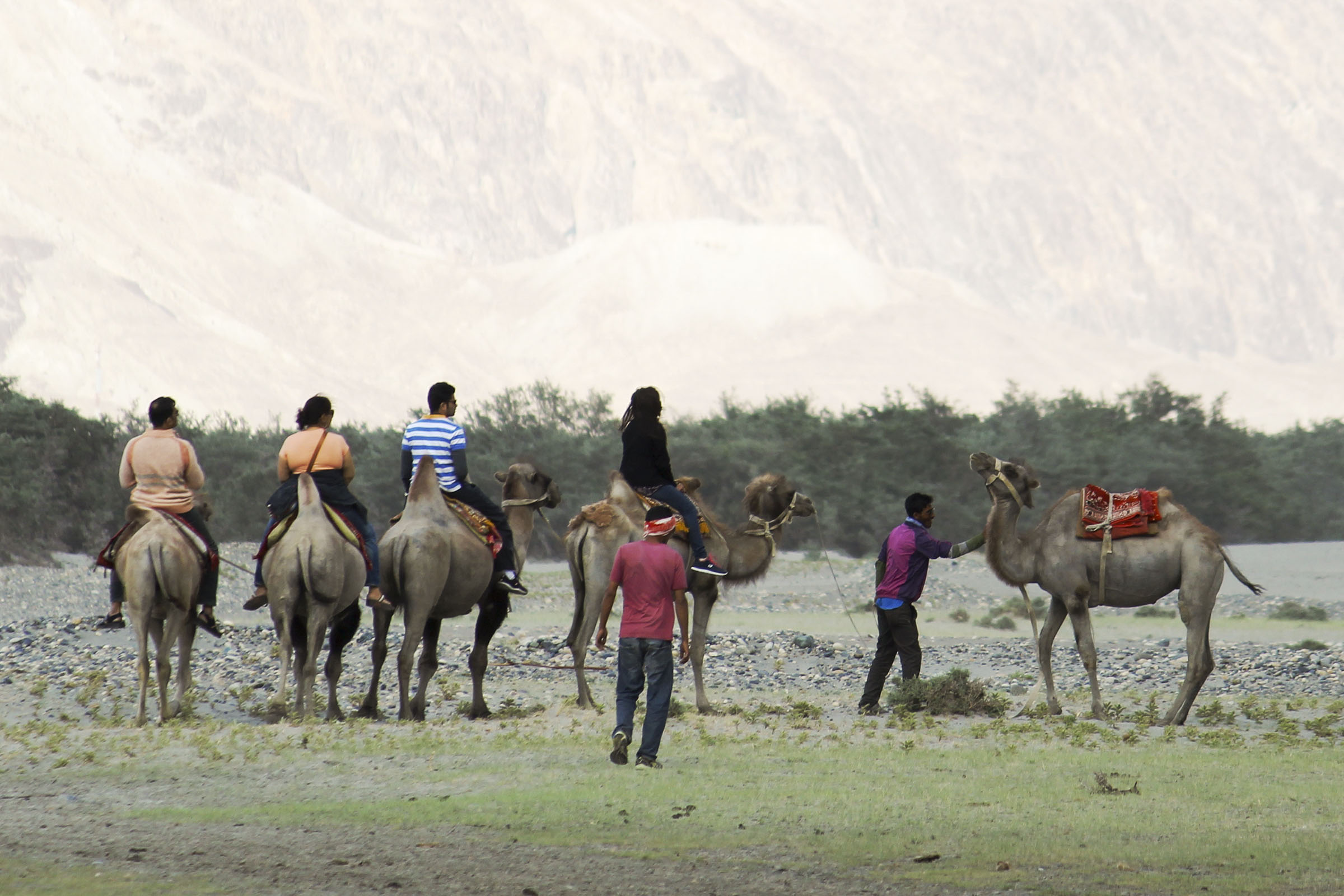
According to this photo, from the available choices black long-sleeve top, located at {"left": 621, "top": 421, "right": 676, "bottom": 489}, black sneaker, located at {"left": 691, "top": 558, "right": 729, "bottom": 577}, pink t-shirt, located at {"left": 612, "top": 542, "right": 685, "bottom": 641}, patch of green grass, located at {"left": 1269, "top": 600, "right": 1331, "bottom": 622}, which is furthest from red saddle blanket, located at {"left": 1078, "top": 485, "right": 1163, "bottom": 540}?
patch of green grass, located at {"left": 1269, "top": 600, "right": 1331, "bottom": 622}

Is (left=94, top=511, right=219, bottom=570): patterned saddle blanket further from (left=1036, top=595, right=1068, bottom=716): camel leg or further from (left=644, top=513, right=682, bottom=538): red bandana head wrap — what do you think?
(left=1036, top=595, right=1068, bottom=716): camel leg

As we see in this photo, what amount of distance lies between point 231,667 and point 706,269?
123 metres

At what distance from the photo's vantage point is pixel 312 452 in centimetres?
1373

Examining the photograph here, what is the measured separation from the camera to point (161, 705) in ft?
45.1

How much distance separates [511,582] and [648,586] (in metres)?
3.70

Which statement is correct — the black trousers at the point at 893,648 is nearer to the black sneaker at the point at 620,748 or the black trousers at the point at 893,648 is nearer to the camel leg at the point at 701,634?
the camel leg at the point at 701,634

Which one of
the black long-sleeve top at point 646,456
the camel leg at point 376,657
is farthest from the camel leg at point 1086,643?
the camel leg at point 376,657

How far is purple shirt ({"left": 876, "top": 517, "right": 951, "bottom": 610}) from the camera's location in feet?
48.2

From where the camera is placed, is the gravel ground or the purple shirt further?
the gravel ground

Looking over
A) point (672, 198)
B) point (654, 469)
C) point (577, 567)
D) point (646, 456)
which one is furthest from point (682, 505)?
point (672, 198)

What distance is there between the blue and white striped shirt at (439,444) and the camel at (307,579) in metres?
1.04

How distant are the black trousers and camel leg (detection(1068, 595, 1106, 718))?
1348 mm

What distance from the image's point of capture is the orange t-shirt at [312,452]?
540 inches

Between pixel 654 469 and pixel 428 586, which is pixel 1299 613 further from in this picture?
pixel 428 586
